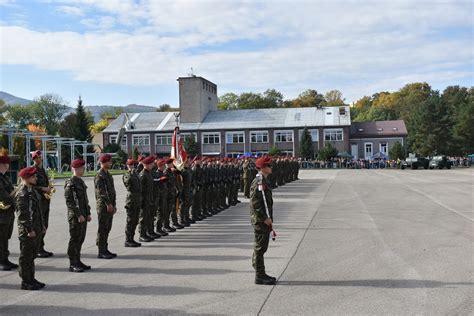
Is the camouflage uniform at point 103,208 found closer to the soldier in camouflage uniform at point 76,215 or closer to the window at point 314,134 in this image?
the soldier in camouflage uniform at point 76,215

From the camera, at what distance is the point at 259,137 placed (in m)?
77.4

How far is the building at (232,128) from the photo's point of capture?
75812mm

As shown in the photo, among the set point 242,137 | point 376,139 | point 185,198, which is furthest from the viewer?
point 242,137

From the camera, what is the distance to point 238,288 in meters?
7.39

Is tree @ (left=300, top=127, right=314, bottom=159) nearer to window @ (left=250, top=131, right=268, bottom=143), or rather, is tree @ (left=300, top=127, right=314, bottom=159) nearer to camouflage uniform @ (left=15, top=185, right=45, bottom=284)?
window @ (left=250, top=131, right=268, bottom=143)

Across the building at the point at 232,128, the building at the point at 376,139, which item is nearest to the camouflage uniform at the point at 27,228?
the building at the point at 232,128

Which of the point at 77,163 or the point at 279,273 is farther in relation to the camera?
the point at 77,163

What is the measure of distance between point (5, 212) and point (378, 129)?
73.9 meters

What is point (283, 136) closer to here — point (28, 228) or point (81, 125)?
point (81, 125)

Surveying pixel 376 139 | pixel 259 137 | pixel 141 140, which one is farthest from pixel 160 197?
pixel 141 140

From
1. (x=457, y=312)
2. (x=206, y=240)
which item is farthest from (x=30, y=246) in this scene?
(x=457, y=312)

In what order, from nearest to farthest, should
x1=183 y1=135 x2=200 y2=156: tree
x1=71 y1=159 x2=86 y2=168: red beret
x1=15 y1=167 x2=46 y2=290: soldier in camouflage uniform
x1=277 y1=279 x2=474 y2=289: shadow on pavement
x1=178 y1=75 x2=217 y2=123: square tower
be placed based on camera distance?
x1=277 y1=279 x2=474 y2=289: shadow on pavement, x1=15 y1=167 x2=46 y2=290: soldier in camouflage uniform, x1=71 y1=159 x2=86 y2=168: red beret, x1=183 y1=135 x2=200 y2=156: tree, x1=178 y1=75 x2=217 y2=123: square tower

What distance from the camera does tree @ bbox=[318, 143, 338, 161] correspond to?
6838 cm

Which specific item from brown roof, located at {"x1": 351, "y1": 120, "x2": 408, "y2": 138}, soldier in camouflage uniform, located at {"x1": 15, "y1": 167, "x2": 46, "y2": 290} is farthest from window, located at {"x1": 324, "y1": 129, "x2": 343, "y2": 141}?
soldier in camouflage uniform, located at {"x1": 15, "y1": 167, "x2": 46, "y2": 290}
